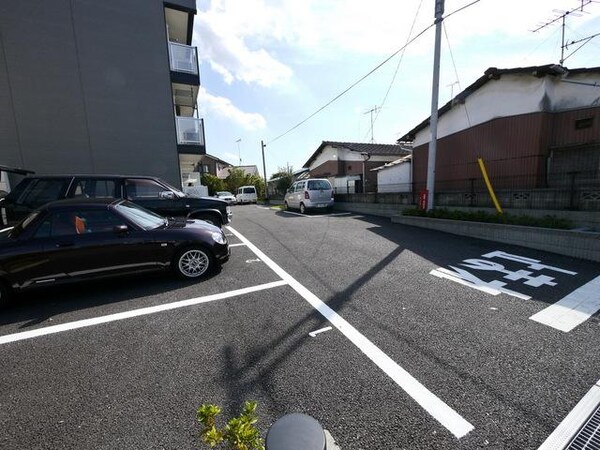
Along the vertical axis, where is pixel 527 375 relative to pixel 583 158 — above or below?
below

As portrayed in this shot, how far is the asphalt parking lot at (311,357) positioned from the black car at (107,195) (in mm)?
2277

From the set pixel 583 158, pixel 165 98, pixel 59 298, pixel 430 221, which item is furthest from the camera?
pixel 165 98

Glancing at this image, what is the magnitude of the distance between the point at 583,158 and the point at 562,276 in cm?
602

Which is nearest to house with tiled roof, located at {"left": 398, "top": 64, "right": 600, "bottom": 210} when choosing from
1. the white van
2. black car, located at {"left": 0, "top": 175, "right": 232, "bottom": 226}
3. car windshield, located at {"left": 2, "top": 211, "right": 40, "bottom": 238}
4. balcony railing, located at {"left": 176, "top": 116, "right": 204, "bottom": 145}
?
black car, located at {"left": 0, "top": 175, "right": 232, "bottom": 226}

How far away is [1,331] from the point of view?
10.2 feet

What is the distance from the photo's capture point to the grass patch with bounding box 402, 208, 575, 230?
19.2 ft

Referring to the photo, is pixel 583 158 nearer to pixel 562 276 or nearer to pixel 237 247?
pixel 562 276

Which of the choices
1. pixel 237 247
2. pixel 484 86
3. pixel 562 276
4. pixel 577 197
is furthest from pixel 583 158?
pixel 237 247

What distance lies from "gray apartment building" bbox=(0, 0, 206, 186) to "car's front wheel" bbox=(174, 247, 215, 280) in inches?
306

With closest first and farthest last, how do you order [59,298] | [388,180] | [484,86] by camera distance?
[59,298] → [484,86] → [388,180]

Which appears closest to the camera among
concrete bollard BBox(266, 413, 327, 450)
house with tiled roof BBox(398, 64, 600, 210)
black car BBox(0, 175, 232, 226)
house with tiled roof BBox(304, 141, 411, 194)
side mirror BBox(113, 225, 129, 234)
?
concrete bollard BBox(266, 413, 327, 450)

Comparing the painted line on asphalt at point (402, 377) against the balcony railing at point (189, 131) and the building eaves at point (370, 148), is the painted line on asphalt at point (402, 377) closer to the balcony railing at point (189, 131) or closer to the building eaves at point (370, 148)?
the balcony railing at point (189, 131)

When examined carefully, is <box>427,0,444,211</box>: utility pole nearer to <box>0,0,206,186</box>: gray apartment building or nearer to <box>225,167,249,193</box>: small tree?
<box>0,0,206,186</box>: gray apartment building

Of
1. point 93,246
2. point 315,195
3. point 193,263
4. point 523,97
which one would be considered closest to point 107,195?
point 93,246
